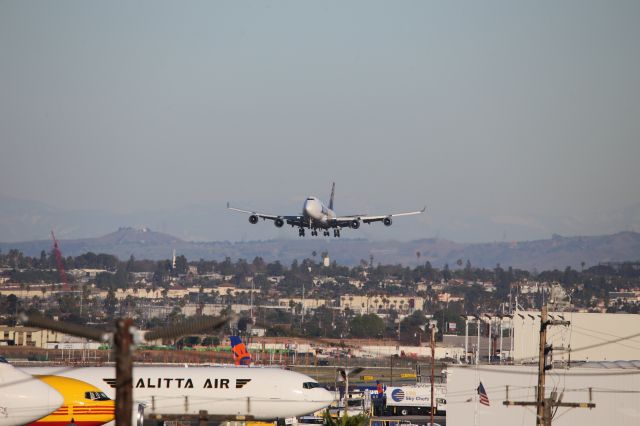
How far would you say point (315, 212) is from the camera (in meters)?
140

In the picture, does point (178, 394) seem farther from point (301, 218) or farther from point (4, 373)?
point (301, 218)

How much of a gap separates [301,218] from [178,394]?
68.0 metres

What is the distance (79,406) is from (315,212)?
247 ft

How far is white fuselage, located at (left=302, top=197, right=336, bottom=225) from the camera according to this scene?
139125 mm

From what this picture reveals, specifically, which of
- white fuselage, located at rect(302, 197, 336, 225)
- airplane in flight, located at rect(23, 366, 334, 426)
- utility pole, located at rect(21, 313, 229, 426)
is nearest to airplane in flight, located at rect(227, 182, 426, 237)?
white fuselage, located at rect(302, 197, 336, 225)

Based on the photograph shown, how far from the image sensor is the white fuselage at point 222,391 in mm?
76188

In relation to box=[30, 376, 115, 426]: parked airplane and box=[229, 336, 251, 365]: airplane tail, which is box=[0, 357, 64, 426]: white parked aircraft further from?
box=[229, 336, 251, 365]: airplane tail

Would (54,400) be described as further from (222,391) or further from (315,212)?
(315,212)

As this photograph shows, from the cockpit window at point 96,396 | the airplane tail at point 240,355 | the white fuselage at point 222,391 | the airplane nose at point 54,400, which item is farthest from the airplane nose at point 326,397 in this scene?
the airplane tail at point 240,355

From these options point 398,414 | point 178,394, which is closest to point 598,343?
point 398,414

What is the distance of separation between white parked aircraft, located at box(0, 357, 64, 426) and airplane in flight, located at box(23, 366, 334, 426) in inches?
705

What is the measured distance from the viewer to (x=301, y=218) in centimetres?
14338

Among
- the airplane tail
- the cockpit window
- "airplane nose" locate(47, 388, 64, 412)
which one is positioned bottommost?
the airplane tail

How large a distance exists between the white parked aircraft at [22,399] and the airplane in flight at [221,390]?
17898 mm
